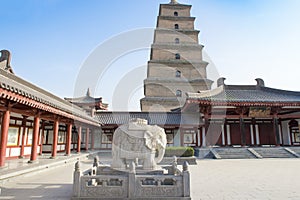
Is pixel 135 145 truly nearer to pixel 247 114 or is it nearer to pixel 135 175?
pixel 135 175

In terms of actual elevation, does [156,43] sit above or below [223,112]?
above

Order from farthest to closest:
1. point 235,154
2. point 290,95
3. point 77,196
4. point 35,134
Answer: point 290,95
point 235,154
point 35,134
point 77,196

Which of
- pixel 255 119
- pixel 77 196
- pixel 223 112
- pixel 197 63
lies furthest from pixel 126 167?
pixel 197 63

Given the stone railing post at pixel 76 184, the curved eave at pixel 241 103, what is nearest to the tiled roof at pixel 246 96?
the curved eave at pixel 241 103

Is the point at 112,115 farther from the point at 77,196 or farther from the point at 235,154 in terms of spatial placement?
the point at 77,196

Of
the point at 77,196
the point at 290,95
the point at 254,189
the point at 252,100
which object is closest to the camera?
the point at 77,196

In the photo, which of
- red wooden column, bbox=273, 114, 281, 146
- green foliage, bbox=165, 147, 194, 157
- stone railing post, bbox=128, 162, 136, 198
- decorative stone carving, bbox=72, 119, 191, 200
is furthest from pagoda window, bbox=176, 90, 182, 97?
stone railing post, bbox=128, 162, 136, 198

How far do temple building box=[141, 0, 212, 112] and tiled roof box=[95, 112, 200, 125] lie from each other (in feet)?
8.56

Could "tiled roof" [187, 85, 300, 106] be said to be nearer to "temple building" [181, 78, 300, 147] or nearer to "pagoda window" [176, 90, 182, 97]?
"temple building" [181, 78, 300, 147]

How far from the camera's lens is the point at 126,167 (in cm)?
687

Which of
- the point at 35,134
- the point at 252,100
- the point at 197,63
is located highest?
the point at 197,63

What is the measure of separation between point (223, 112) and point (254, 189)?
13766 millimetres

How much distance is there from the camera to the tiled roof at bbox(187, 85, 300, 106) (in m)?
17.7

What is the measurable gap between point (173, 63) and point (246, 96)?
39.6 feet
